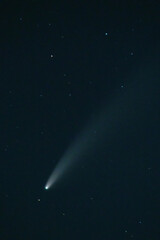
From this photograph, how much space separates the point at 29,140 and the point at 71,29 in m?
0.56

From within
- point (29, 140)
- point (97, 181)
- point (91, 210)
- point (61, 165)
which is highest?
point (29, 140)

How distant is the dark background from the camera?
1.47 metres

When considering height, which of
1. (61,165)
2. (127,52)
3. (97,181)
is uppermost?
(127,52)

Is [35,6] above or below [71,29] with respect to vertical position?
above

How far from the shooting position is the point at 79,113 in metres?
1.52

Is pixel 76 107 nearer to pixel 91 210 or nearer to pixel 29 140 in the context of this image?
pixel 29 140

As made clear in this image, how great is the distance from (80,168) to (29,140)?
11.0 inches

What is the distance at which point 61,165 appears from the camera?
1.53 meters

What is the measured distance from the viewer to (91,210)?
1.54m

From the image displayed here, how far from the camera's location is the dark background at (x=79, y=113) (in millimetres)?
1469

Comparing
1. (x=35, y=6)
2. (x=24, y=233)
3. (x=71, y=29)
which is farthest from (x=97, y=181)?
(x=35, y=6)

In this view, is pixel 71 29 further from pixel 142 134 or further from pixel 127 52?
pixel 142 134

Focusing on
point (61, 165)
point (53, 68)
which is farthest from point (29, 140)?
point (53, 68)

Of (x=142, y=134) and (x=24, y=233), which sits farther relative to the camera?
(x=24, y=233)
